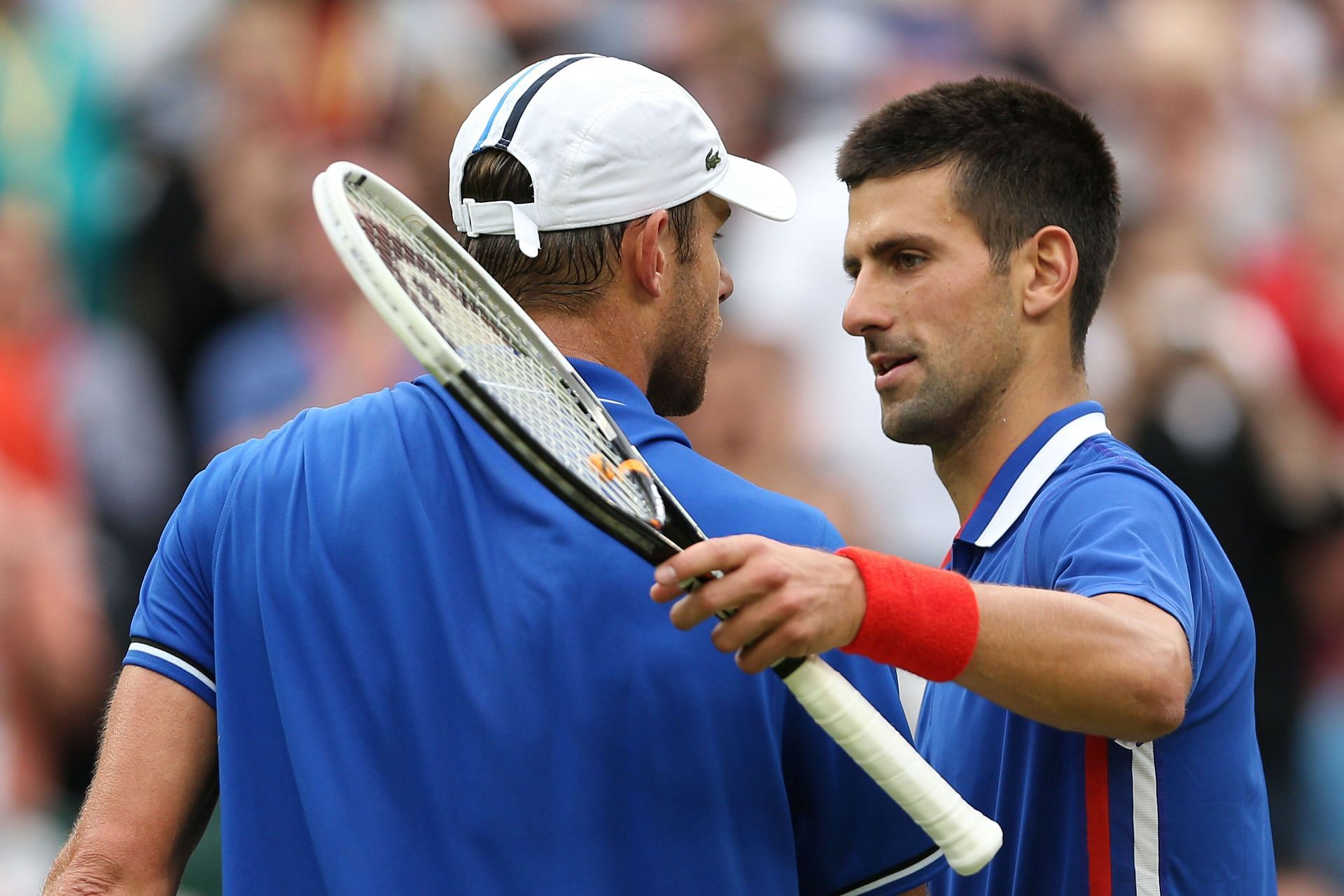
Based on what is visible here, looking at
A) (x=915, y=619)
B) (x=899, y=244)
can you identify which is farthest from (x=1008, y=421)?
(x=915, y=619)

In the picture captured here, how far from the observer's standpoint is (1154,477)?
2600mm

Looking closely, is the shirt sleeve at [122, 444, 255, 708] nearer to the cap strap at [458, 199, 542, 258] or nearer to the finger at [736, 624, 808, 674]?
the cap strap at [458, 199, 542, 258]

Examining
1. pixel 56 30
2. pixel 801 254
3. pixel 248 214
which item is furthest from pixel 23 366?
pixel 801 254

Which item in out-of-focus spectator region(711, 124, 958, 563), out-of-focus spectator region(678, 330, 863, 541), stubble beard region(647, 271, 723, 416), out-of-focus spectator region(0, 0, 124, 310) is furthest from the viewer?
out-of-focus spectator region(0, 0, 124, 310)

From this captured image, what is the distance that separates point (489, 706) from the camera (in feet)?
7.36

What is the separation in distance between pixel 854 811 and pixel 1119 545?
532 millimetres

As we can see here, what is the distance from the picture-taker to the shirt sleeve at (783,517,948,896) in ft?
7.69

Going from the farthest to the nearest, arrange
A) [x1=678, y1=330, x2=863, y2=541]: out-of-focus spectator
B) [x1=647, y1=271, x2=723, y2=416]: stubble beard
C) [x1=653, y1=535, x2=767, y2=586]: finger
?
[x1=678, y1=330, x2=863, y2=541]: out-of-focus spectator → [x1=647, y1=271, x2=723, y2=416]: stubble beard → [x1=653, y1=535, x2=767, y2=586]: finger

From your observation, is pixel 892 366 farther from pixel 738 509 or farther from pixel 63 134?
pixel 63 134

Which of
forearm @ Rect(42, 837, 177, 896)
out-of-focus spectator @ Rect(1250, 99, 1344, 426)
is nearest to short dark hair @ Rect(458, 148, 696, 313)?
forearm @ Rect(42, 837, 177, 896)

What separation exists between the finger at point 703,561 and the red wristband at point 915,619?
0.19 meters

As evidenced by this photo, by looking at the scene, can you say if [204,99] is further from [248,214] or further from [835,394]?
[835,394]

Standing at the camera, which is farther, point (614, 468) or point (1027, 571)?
point (1027, 571)

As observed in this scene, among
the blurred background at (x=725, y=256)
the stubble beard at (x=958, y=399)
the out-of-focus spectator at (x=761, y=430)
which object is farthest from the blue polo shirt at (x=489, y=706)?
the out-of-focus spectator at (x=761, y=430)
